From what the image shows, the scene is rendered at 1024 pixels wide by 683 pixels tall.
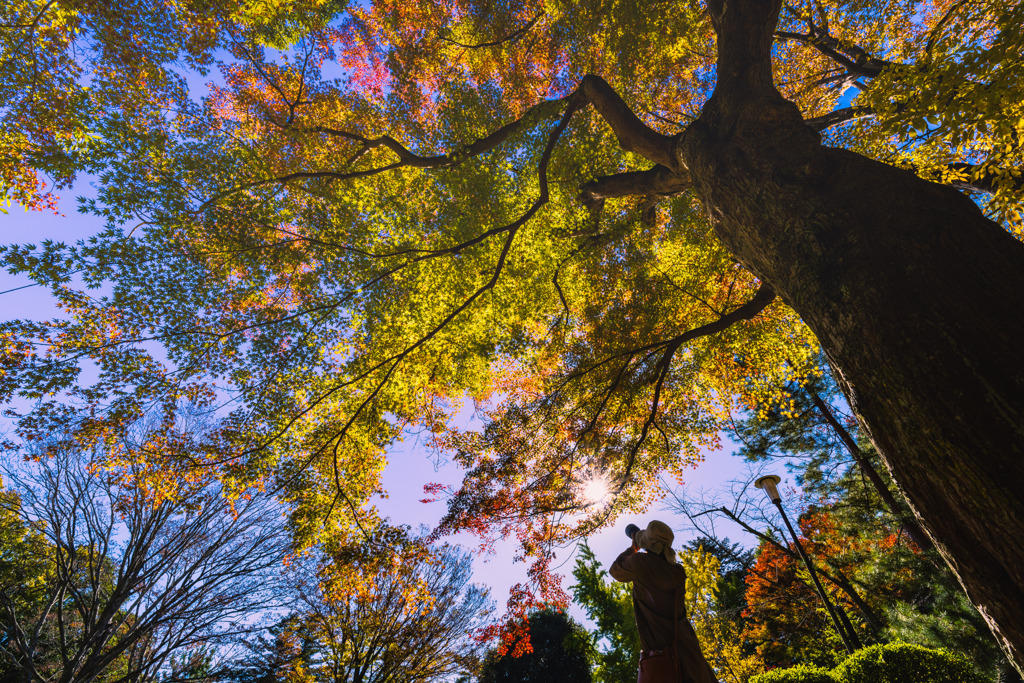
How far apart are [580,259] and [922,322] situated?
619 cm

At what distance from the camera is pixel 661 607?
2908mm

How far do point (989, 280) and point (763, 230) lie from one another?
1.34 meters

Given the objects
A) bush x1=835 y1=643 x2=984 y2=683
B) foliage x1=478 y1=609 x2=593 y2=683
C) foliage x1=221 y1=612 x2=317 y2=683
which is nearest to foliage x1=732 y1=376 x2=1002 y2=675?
bush x1=835 y1=643 x2=984 y2=683

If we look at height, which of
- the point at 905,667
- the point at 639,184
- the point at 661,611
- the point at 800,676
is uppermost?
the point at 639,184

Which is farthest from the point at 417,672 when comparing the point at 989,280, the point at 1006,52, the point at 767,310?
the point at 1006,52

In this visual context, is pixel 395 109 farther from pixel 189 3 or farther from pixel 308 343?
pixel 308 343

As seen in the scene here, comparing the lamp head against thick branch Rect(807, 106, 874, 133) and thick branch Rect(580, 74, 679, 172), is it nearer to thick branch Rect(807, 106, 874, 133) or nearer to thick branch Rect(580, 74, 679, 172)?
thick branch Rect(580, 74, 679, 172)

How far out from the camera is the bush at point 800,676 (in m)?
5.32

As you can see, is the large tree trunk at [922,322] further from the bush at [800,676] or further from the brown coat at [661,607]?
the bush at [800,676]

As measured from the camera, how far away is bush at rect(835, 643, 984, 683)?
4.80 meters

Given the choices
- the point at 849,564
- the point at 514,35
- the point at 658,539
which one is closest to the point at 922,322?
the point at 658,539

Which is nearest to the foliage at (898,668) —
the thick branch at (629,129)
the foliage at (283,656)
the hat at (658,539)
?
the hat at (658,539)

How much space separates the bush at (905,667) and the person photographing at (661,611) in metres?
4.26

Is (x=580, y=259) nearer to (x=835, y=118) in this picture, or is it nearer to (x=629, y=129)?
(x=629, y=129)
